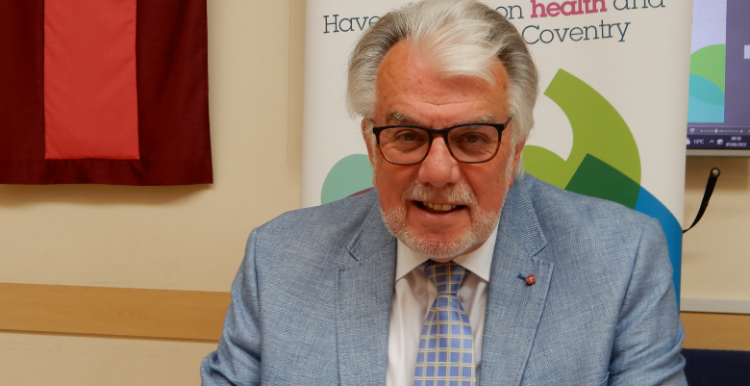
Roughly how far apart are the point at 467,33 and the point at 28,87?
209 cm

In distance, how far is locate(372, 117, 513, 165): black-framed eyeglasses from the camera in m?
1.22

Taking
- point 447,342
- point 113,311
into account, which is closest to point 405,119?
point 447,342

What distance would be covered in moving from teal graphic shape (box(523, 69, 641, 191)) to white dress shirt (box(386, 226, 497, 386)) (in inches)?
25.0

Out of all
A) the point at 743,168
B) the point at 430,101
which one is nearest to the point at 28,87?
the point at 430,101

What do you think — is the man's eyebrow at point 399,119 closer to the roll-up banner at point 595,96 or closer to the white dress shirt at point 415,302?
the white dress shirt at point 415,302

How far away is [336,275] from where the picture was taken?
4.75ft

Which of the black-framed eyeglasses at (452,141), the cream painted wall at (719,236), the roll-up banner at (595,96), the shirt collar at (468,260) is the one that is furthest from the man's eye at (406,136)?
the cream painted wall at (719,236)

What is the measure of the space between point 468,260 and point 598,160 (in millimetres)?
787

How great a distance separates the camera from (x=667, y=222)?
6.16ft

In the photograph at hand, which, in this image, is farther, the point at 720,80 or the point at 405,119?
the point at 720,80

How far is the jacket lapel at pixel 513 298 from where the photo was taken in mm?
1258

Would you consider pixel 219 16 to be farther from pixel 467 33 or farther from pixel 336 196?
pixel 467 33

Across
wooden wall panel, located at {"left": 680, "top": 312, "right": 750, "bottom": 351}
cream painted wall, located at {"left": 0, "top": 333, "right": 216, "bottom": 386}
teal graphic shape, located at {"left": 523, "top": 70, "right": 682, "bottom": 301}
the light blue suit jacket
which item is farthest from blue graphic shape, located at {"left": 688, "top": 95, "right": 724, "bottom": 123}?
cream painted wall, located at {"left": 0, "top": 333, "right": 216, "bottom": 386}

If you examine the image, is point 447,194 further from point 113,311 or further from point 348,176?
point 113,311
